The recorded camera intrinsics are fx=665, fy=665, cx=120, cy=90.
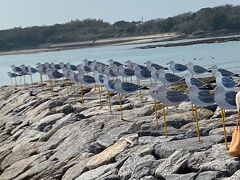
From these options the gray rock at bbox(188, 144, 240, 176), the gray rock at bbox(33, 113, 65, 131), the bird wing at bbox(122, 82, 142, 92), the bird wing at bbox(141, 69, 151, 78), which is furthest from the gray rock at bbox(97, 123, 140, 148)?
the bird wing at bbox(141, 69, 151, 78)

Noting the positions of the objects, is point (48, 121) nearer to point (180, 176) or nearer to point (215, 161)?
point (180, 176)

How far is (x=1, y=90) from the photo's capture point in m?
24.6

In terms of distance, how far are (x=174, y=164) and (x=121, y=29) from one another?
91.6 meters

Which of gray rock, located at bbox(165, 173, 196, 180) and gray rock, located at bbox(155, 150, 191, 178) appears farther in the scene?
gray rock, located at bbox(155, 150, 191, 178)

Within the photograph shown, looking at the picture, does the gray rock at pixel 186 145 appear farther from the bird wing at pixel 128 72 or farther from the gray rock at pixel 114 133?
the bird wing at pixel 128 72

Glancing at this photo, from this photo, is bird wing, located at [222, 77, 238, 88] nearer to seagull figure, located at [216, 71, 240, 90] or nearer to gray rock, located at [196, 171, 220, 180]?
seagull figure, located at [216, 71, 240, 90]

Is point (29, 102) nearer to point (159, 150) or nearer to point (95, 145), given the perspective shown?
point (95, 145)

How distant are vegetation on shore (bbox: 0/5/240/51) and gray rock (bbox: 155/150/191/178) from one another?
77341 millimetres

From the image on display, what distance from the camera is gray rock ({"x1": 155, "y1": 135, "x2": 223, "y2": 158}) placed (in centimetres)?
827

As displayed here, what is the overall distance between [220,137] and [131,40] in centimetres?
8367

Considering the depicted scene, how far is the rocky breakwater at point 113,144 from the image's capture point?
7.90 meters

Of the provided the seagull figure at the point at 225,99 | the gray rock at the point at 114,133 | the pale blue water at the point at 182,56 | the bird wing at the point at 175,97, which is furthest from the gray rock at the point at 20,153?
the pale blue water at the point at 182,56

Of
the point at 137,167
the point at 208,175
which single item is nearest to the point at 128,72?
the point at 137,167

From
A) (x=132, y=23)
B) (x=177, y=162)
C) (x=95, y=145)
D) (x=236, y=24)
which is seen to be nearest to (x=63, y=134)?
(x=95, y=145)
